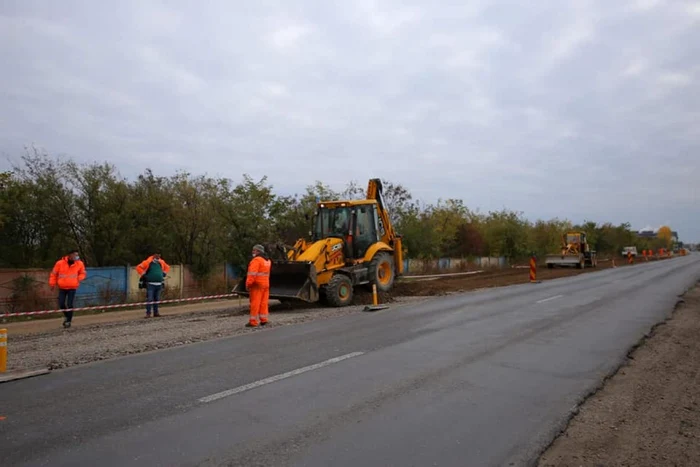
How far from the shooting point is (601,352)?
8.79 meters

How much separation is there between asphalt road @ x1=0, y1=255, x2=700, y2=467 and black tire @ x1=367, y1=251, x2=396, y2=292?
19.3 ft

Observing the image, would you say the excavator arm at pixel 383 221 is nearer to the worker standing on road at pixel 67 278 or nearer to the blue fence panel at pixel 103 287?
the worker standing on road at pixel 67 278

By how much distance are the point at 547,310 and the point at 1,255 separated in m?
20.0

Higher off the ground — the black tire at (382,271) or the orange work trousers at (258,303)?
the black tire at (382,271)

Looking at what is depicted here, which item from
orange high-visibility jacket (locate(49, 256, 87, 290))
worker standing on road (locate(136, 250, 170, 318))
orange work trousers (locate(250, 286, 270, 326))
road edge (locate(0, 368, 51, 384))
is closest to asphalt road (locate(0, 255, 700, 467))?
road edge (locate(0, 368, 51, 384))

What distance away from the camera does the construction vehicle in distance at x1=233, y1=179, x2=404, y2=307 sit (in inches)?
573

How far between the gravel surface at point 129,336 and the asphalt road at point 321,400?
2.31 ft

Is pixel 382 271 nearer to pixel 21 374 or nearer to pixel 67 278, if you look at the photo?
pixel 67 278

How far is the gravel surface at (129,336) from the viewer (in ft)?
28.7

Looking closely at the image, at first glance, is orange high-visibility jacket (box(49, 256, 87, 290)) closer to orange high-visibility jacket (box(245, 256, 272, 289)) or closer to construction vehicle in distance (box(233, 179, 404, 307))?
construction vehicle in distance (box(233, 179, 404, 307))

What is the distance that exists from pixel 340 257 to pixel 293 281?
6.63ft

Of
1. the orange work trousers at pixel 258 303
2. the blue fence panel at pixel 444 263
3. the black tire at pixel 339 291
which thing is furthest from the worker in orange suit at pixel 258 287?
the blue fence panel at pixel 444 263

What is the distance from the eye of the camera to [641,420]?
5.60 metres

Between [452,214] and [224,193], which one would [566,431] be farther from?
[452,214]
